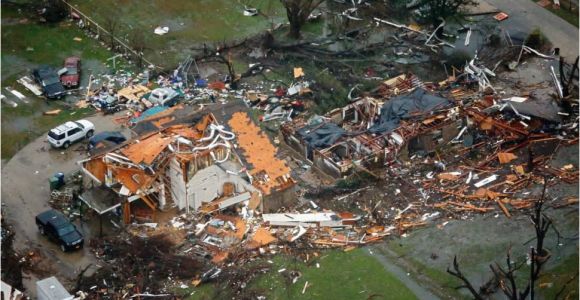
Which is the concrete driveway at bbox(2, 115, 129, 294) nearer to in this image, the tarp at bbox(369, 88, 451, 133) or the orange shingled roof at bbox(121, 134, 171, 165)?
the orange shingled roof at bbox(121, 134, 171, 165)

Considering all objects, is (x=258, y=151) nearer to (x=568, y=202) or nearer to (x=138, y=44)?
(x=568, y=202)

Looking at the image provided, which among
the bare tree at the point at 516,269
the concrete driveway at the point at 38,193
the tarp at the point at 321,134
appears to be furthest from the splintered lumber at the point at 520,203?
the concrete driveway at the point at 38,193

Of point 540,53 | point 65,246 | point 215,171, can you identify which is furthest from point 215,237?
point 540,53

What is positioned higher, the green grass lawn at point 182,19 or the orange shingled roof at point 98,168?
the orange shingled roof at point 98,168

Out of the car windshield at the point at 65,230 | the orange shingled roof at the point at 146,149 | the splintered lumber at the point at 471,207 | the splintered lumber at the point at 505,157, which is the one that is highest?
the splintered lumber at the point at 505,157

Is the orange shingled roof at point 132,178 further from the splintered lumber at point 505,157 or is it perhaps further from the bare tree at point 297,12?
the bare tree at point 297,12

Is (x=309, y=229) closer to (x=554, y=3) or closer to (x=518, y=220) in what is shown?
(x=518, y=220)

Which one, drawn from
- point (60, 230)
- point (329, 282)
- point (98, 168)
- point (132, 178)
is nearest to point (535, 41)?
point (329, 282)

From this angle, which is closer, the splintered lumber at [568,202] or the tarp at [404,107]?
the splintered lumber at [568,202]
